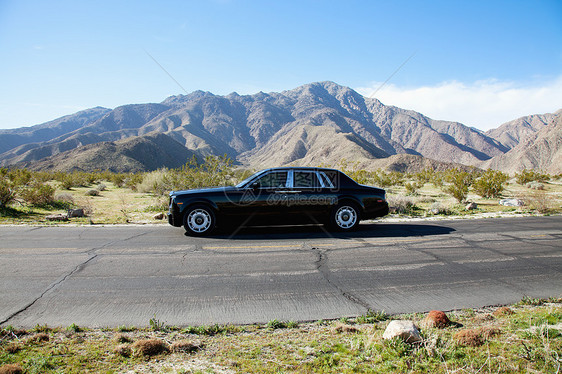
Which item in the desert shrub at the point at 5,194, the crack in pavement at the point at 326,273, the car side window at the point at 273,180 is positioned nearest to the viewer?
the crack in pavement at the point at 326,273

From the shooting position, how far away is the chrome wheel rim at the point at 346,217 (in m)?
8.79

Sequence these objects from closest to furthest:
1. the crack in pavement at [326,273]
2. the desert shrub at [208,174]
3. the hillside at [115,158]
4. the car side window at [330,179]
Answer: the crack in pavement at [326,273] < the car side window at [330,179] < the desert shrub at [208,174] < the hillside at [115,158]

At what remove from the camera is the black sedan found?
815 cm

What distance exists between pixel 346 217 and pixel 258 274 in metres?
4.12

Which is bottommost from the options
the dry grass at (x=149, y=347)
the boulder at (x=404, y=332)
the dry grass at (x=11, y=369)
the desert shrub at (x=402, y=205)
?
the dry grass at (x=149, y=347)

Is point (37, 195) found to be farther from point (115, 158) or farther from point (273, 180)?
point (115, 158)

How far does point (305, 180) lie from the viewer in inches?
338

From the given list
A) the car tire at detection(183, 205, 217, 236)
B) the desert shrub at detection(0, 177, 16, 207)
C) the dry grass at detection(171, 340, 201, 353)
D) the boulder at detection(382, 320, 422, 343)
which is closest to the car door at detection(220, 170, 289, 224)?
the car tire at detection(183, 205, 217, 236)

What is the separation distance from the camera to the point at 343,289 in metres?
4.76

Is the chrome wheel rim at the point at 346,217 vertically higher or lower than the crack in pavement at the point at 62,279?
higher

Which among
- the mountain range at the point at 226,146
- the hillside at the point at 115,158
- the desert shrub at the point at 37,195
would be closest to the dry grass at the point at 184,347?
the desert shrub at the point at 37,195

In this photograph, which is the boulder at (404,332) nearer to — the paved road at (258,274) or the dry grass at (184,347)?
the paved road at (258,274)

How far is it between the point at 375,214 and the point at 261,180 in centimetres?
324

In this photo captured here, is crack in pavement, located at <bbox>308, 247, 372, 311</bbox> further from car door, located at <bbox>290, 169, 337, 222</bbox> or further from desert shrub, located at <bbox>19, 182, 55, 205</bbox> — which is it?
desert shrub, located at <bbox>19, 182, 55, 205</bbox>
